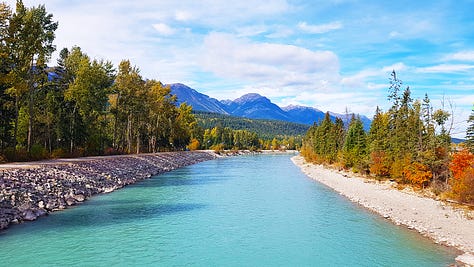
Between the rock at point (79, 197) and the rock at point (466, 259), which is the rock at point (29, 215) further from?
the rock at point (466, 259)

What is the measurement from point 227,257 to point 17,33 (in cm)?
3150

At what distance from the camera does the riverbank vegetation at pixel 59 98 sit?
35.8 metres

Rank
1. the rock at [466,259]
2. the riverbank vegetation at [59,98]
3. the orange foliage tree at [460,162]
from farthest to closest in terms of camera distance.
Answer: the riverbank vegetation at [59,98] < the orange foliage tree at [460,162] < the rock at [466,259]

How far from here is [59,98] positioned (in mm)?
52406

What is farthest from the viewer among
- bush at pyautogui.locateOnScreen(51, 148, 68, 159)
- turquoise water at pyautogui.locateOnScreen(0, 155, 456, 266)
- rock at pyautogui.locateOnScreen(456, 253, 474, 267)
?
bush at pyautogui.locateOnScreen(51, 148, 68, 159)

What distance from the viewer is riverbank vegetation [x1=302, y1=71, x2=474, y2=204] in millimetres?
33463

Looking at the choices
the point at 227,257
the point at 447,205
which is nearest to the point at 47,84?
the point at 227,257

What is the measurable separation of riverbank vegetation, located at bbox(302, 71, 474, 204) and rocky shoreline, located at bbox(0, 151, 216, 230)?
30.7m

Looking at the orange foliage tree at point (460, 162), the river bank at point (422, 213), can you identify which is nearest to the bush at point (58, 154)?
the river bank at point (422, 213)

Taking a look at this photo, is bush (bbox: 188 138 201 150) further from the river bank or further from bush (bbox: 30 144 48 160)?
the river bank

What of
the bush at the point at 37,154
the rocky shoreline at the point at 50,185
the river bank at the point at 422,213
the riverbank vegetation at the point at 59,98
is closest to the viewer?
the river bank at the point at 422,213

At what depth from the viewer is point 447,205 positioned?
28344 mm

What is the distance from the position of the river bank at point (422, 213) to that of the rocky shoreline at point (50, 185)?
78.5 feet

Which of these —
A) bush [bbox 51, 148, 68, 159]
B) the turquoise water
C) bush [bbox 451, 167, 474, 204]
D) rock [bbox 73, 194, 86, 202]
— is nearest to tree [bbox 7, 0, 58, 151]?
bush [bbox 51, 148, 68, 159]
